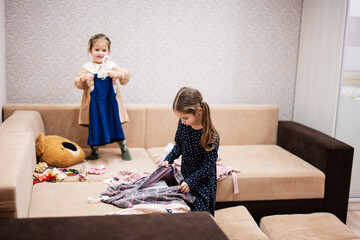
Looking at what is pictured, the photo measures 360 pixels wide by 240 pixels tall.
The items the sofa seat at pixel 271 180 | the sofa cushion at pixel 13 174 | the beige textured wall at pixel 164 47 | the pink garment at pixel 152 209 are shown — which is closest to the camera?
the sofa cushion at pixel 13 174

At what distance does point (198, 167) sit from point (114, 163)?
32.8 inches

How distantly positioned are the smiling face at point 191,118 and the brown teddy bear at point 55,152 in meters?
0.97

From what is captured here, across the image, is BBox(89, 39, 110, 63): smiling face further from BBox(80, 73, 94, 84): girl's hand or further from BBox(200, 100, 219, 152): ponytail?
BBox(200, 100, 219, 152): ponytail

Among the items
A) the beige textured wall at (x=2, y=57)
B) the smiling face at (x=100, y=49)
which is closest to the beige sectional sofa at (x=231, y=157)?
the beige textured wall at (x=2, y=57)

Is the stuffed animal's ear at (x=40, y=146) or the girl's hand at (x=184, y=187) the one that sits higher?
the stuffed animal's ear at (x=40, y=146)

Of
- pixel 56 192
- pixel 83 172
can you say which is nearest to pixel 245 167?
pixel 83 172

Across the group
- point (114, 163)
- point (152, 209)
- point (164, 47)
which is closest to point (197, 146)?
point (152, 209)

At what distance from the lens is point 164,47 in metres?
3.54

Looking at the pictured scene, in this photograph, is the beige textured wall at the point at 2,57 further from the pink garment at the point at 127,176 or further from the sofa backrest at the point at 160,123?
the pink garment at the point at 127,176

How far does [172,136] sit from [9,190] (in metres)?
2.01

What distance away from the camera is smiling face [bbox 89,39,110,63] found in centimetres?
293

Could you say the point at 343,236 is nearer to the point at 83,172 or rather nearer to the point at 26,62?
the point at 83,172

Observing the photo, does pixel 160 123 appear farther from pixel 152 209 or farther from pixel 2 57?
pixel 152 209

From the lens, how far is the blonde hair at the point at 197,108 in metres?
2.18
